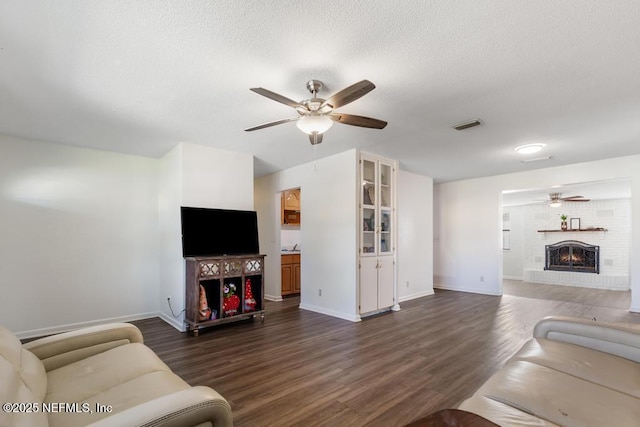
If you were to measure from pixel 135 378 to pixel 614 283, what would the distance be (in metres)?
10.7

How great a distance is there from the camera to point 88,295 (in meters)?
4.24

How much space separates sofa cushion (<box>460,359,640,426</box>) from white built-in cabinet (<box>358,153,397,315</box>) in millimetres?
2949

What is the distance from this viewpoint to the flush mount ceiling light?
4298 mm

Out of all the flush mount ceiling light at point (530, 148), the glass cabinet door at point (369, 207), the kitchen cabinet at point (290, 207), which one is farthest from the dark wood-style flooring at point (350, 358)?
the flush mount ceiling light at point (530, 148)

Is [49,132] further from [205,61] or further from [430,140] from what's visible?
[430,140]

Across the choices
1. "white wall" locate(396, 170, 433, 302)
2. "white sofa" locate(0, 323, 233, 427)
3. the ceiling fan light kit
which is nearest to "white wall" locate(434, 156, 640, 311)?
"white wall" locate(396, 170, 433, 302)

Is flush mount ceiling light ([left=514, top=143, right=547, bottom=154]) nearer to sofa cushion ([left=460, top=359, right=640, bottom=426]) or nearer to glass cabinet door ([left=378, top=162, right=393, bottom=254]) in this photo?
glass cabinet door ([left=378, top=162, right=393, bottom=254])

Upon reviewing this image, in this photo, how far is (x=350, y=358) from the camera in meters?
3.08

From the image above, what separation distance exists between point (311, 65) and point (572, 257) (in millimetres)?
10058

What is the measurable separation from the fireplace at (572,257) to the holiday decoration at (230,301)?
9229 mm

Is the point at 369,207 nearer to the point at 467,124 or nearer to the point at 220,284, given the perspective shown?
the point at 467,124

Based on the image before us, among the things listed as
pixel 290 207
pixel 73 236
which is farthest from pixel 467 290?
pixel 73 236

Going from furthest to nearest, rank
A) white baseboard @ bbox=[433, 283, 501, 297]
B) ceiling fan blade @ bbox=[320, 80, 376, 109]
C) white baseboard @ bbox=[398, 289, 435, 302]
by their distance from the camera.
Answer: white baseboard @ bbox=[433, 283, 501, 297] < white baseboard @ bbox=[398, 289, 435, 302] < ceiling fan blade @ bbox=[320, 80, 376, 109]

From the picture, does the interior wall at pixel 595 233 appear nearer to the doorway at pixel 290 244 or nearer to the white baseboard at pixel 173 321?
the doorway at pixel 290 244
